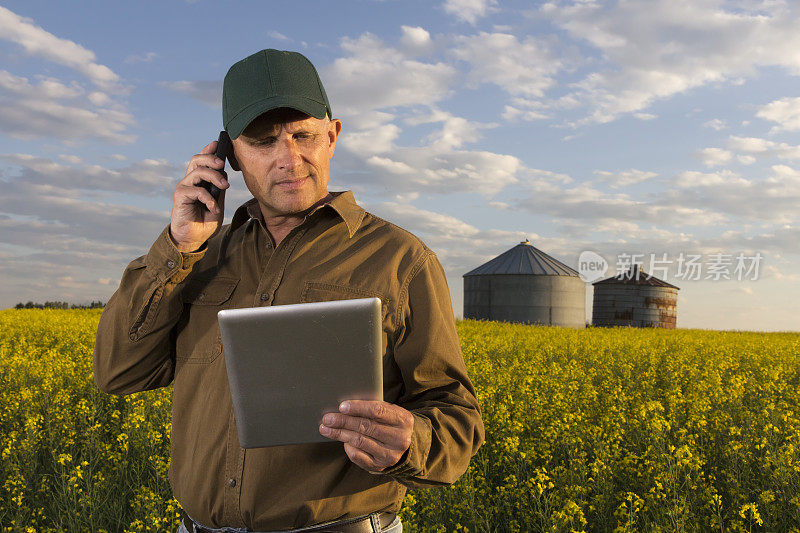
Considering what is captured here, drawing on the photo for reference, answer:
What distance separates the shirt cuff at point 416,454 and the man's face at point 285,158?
723 mm

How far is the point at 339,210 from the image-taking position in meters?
1.78

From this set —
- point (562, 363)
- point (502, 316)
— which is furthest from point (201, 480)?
point (502, 316)

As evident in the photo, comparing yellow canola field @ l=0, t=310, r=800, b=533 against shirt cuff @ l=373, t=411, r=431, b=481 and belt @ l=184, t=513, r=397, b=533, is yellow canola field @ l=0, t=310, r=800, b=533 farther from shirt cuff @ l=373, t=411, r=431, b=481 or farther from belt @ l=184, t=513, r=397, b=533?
shirt cuff @ l=373, t=411, r=431, b=481

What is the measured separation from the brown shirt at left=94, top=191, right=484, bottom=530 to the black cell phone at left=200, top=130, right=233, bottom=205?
0.55ft

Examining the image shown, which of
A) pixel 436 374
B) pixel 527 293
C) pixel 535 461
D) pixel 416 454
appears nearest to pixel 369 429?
pixel 416 454

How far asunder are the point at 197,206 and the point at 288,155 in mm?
303

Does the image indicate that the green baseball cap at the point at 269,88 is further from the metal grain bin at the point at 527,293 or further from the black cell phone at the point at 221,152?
the metal grain bin at the point at 527,293

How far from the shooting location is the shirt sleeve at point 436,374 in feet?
5.25

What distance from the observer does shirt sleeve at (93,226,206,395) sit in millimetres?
1768

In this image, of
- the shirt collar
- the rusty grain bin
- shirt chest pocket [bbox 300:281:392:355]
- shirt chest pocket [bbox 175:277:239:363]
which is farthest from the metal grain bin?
shirt chest pocket [bbox 300:281:392:355]

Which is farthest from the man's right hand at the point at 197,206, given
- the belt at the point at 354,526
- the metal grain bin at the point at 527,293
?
the metal grain bin at the point at 527,293

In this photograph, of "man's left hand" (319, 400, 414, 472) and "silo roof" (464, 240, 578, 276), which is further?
"silo roof" (464, 240, 578, 276)

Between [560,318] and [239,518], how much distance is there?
25.4 meters

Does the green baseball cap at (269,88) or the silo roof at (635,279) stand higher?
the silo roof at (635,279)
